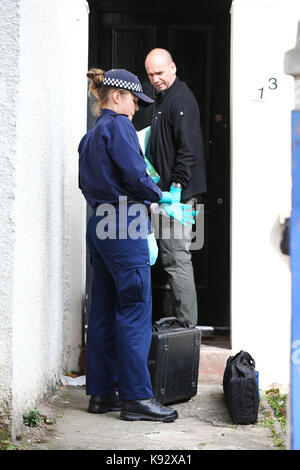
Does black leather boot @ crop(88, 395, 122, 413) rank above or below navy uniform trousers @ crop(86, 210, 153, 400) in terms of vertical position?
below

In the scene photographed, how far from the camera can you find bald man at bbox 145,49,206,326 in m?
5.18

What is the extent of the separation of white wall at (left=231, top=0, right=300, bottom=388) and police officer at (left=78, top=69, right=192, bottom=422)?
120 cm

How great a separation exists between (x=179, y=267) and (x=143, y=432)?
157 cm

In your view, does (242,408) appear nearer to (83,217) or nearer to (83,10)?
(83,217)

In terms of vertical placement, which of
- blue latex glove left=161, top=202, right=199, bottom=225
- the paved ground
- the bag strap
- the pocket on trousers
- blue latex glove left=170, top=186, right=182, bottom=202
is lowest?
the paved ground

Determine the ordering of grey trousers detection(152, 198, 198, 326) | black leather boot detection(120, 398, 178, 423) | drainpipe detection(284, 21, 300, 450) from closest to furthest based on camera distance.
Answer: drainpipe detection(284, 21, 300, 450) < black leather boot detection(120, 398, 178, 423) < grey trousers detection(152, 198, 198, 326)

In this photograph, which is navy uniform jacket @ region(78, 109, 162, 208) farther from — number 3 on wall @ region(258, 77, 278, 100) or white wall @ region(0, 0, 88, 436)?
number 3 on wall @ region(258, 77, 278, 100)

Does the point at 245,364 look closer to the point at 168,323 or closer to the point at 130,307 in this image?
the point at 168,323

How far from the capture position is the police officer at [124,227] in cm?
407

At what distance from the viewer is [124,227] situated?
4.08 meters

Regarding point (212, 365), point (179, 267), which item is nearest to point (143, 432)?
point (212, 365)

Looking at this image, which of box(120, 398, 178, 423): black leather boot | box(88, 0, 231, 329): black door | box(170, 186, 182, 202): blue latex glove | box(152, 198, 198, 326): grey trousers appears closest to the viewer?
box(120, 398, 178, 423): black leather boot

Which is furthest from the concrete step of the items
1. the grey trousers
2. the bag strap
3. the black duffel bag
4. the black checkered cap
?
the black checkered cap
